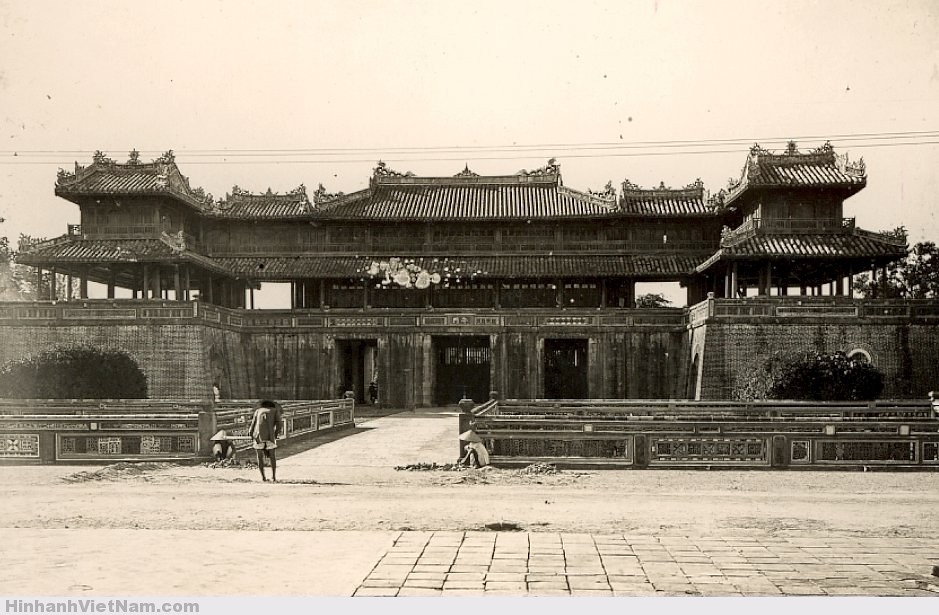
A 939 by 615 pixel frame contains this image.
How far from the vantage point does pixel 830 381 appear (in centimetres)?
2261

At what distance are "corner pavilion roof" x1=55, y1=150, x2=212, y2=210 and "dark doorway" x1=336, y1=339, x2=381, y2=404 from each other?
303 inches

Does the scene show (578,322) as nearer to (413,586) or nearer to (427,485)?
(427,485)

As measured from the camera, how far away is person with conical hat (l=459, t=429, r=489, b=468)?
13.5 meters

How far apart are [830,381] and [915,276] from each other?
9203 millimetres

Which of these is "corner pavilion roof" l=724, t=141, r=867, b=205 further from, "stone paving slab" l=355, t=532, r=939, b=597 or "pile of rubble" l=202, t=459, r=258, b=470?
"stone paving slab" l=355, t=532, r=939, b=597

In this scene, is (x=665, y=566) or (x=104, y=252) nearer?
(x=665, y=566)

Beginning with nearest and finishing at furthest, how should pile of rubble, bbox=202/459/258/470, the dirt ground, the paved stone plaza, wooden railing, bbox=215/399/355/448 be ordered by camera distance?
the paved stone plaza, the dirt ground, pile of rubble, bbox=202/459/258/470, wooden railing, bbox=215/399/355/448

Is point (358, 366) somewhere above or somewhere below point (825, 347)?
below

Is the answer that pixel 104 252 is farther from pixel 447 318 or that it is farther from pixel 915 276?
pixel 915 276

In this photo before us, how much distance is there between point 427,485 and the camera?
38.7 ft

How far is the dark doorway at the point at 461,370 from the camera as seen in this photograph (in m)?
33.4

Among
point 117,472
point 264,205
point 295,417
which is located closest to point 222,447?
point 117,472

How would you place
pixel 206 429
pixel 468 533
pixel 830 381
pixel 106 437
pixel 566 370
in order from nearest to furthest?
1. pixel 468 533
2. pixel 106 437
3. pixel 206 429
4. pixel 830 381
5. pixel 566 370

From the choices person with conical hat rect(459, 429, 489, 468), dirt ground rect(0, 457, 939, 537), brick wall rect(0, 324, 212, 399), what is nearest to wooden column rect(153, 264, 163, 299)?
brick wall rect(0, 324, 212, 399)
